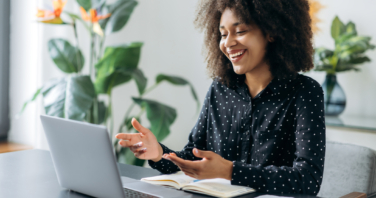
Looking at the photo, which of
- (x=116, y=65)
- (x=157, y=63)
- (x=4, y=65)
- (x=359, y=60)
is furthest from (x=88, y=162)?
(x=157, y=63)

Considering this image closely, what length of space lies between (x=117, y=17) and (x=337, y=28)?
1.19 metres

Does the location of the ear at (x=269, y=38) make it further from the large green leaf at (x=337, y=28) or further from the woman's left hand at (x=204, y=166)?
the large green leaf at (x=337, y=28)

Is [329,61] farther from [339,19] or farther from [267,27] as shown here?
[267,27]

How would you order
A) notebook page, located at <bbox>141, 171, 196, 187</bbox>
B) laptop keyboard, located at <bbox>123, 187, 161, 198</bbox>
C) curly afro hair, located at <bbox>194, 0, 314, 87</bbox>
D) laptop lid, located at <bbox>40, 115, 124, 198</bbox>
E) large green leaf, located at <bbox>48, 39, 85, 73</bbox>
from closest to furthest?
1. laptop lid, located at <bbox>40, 115, 124, 198</bbox>
2. laptop keyboard, located at <bbox>123, 187, 161, 198</bbox>
3. notebook page, located at <bbox>141, 171, 196, 187</bbox>
4. curly afro hair, located at <bbox>194, 0, 314, 87</bbox>
5. large green leaf, located at <bbox>48, 39, 85, 73</bbox>

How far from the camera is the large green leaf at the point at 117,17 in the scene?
213 centimetres

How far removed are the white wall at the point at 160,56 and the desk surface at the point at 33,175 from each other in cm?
99

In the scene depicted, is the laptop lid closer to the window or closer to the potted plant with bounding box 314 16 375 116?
the potted plant with bounding box 314 16 375 116

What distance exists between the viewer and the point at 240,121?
1.25 m

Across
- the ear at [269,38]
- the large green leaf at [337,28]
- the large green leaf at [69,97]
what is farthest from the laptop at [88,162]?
the large green leaf at [337,28]

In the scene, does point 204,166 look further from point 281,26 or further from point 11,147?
point 11,147

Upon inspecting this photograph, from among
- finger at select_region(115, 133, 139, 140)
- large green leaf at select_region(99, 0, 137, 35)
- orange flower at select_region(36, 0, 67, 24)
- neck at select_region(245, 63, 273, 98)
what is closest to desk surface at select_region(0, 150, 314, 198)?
finger at select_region(115, 133, 139, 140)

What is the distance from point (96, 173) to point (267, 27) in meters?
0.70

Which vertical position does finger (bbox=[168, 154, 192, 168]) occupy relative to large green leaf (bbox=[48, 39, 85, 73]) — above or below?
below

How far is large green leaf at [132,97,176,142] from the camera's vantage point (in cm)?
217
